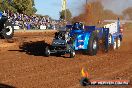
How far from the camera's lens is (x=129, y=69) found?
36.3 feet

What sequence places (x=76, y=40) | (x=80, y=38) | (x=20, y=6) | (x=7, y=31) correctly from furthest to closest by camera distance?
(x=20, y=6) → (x=7, y=31) → (x=80, y=38) → (x=76, y=40)

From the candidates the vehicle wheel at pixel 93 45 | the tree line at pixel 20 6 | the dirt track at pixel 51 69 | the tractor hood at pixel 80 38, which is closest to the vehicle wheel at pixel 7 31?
the dirt track at pixel 51 69

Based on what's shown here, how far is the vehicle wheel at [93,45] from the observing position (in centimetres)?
1527

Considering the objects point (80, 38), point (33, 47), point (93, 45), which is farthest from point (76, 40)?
point (33, 47)

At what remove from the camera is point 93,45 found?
51.0ft

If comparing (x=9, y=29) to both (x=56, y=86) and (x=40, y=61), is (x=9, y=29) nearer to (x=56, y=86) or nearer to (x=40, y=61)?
(x=40, y=61)

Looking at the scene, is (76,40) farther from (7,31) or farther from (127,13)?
(127,13)

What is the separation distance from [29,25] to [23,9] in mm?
11061

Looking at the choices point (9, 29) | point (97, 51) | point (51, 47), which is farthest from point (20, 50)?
point (97, 51)

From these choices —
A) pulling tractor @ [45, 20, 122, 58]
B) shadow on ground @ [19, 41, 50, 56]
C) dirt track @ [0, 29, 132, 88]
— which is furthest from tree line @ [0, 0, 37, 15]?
pulling tractor @ [45, 20, 122, 58]

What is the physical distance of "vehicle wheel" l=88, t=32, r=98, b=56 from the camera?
1527 centimetres

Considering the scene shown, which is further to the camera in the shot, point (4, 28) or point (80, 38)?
point (4, 28)

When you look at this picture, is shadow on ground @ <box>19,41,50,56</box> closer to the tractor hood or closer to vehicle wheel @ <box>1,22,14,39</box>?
vehicle wheel @ <box>1,22,14,39</box>

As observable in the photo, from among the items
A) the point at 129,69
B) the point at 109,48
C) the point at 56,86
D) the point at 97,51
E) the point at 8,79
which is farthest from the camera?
the point at 109,48
